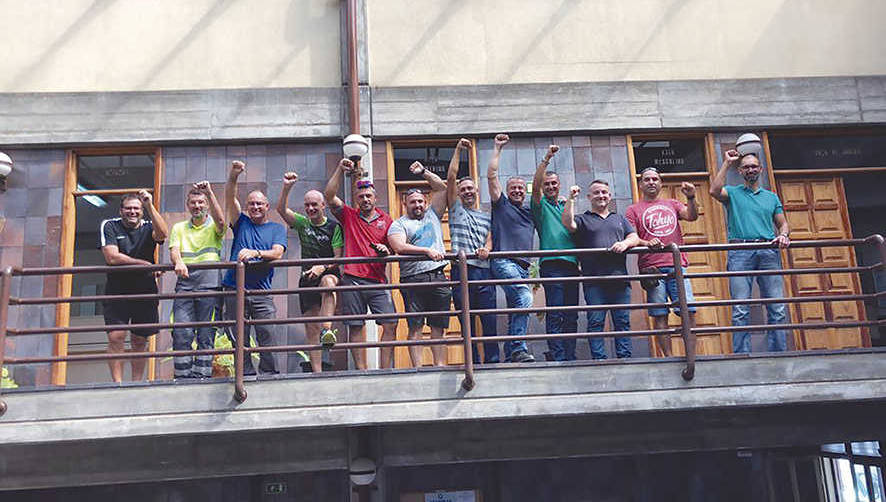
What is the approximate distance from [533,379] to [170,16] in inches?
256

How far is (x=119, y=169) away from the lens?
31.4 ft

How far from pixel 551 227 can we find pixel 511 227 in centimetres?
39

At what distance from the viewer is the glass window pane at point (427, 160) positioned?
9.62m

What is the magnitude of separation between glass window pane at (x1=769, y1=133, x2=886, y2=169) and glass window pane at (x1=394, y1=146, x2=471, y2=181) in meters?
3.97

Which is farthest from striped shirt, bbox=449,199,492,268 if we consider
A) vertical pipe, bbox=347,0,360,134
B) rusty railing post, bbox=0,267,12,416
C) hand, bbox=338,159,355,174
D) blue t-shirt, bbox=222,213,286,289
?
rusty railing post, bbox=0,267,12,416

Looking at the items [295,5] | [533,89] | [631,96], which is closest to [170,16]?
[295,5]

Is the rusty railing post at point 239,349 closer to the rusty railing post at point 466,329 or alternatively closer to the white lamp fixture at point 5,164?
the rusty railing post at point 466,329

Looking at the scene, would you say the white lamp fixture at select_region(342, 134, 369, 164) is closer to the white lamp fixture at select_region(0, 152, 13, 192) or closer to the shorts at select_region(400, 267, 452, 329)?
the shorts at select_region(400, 267, 452, 329)

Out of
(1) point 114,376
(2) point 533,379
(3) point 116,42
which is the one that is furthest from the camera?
(3) point 116,42

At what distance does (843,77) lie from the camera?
9.98m

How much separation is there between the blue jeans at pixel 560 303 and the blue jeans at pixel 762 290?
1.51m

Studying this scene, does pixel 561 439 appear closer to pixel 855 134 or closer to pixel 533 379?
pixel 533 379

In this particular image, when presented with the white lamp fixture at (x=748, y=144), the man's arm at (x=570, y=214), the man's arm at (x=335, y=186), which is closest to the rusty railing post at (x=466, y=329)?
the man's arm at (x=570, y=214)

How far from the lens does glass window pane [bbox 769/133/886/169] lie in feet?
32.9
